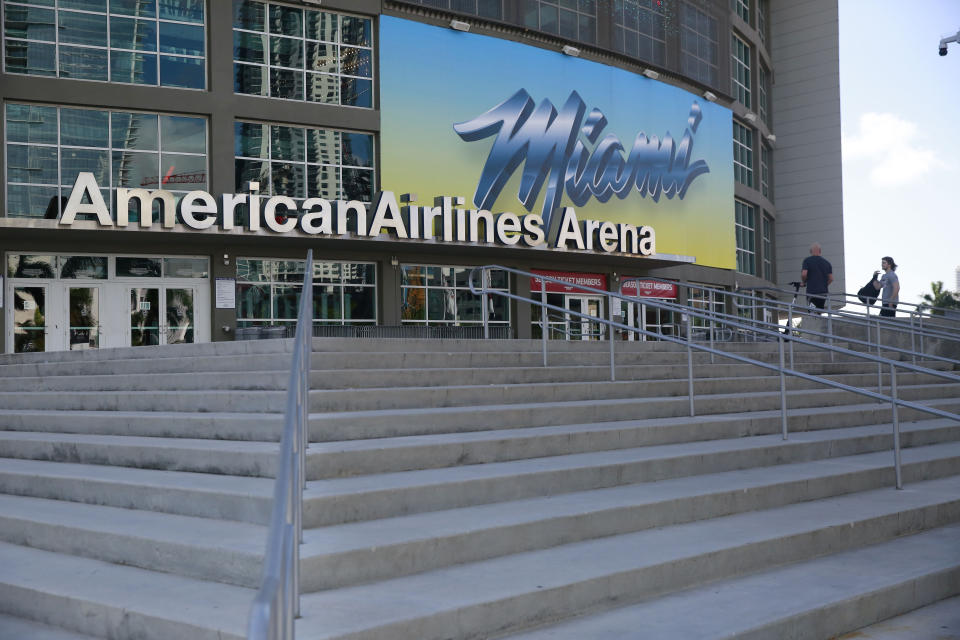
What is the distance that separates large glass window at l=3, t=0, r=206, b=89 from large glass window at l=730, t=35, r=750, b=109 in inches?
846

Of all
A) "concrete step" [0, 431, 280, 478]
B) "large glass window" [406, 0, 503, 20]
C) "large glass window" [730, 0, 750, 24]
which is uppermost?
"large glass window" [730, 0, 750, 24]

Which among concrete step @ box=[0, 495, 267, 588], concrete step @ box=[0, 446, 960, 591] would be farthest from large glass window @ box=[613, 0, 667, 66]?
concrete step @ box=[0, 495, 267, 588]

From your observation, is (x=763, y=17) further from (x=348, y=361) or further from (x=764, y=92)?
(x=348, y=361)

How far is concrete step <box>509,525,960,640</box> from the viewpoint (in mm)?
4324

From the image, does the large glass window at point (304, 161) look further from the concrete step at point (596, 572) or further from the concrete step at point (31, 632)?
the concrete step at point (31, 632)

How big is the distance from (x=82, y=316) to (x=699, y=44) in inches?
893

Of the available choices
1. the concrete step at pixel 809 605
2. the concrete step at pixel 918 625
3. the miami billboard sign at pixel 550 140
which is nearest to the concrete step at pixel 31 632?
the concrete step at pixel 809 605

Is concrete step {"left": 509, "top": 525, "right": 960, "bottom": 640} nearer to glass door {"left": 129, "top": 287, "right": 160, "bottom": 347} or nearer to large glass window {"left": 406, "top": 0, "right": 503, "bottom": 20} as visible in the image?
glass door {"left": 129, "top": 287, "right": 160, "bottom": 347}

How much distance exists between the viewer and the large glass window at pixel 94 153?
811 inches

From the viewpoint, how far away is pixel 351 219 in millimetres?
22938

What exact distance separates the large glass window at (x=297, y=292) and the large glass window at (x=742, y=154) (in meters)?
17.7

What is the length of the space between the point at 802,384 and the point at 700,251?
21270mm

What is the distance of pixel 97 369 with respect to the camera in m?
9.92

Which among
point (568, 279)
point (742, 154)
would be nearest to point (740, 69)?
point (742, 154)
